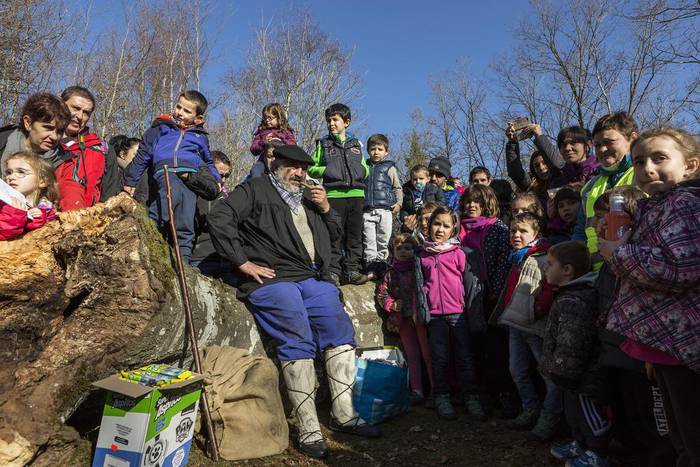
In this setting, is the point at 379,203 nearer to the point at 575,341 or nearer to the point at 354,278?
the point at 354,278

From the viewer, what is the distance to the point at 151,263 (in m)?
2.85

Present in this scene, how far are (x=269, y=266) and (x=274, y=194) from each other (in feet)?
1.97

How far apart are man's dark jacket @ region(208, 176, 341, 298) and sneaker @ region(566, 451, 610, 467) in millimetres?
2153

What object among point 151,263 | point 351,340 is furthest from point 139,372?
point 351,340

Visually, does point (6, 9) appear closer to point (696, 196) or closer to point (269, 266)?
point (269, 266)

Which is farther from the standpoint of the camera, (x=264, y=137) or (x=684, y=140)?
(x=264, y=137)

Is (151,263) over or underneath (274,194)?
underneath

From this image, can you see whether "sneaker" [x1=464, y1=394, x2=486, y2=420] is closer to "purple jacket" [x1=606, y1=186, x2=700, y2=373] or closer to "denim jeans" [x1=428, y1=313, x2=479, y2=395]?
"denim jeans" [x1=428, y1=313, x2=479, y2=395]

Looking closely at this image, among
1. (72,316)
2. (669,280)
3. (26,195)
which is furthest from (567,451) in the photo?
(26,195)

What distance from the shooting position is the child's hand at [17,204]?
257 centimetres

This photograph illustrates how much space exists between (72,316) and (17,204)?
0.69 m

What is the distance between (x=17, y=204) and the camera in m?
2.60

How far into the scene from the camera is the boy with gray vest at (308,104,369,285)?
5383mm

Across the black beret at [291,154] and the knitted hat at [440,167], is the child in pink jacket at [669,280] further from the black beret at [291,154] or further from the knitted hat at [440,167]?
the knitted hat at [440,167]
